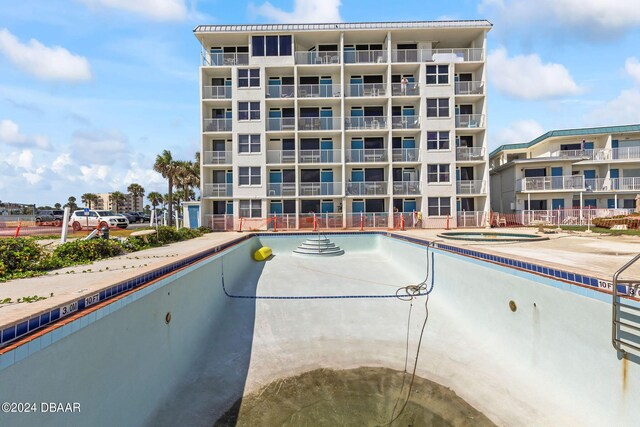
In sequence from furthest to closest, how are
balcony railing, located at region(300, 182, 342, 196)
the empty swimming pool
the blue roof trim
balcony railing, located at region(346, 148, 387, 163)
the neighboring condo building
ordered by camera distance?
the blue roof trim → the neighboring condo building → balcony railing, located at region(346, 148, 387, 163) → balcony railing, located at region(300, 182, 342, 196) → the empty swimming pool

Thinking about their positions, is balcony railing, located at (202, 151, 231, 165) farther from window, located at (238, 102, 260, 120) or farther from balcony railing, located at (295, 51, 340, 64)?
balcony railing, located at (295, 51, 340, 64)

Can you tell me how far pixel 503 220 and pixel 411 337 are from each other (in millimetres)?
25005

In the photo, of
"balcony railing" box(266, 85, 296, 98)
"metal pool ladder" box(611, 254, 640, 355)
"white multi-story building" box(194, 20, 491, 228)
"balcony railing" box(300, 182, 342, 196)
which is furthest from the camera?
"balcony railing" box(266, 85, 296, 98)

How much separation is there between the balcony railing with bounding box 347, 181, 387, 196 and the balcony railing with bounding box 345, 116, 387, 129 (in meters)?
5.37

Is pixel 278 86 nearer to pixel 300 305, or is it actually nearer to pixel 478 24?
pixel 478 24

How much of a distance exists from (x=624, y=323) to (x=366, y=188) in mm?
24061

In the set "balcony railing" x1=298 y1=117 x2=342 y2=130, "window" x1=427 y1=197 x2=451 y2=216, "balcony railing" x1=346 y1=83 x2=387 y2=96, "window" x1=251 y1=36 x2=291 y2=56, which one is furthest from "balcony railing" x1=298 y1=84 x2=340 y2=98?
"window" x1=427 y1=197 x2=451 y2=216

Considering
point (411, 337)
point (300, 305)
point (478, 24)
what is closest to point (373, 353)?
point (411, 337)

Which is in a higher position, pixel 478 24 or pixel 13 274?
pixel 478 24

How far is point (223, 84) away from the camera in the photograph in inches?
1163

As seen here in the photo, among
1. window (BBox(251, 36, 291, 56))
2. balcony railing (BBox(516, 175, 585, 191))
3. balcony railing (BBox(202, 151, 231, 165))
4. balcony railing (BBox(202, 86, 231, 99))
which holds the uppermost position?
window (BBox(251, 36, 291, 56))

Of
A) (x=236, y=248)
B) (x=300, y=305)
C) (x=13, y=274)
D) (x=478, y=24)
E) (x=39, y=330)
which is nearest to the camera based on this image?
(x=39, y=330)

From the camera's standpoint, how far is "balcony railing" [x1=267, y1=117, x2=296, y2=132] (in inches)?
1115

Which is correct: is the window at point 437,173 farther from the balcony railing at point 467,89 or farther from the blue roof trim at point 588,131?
the blue roof trim at point 588,131
